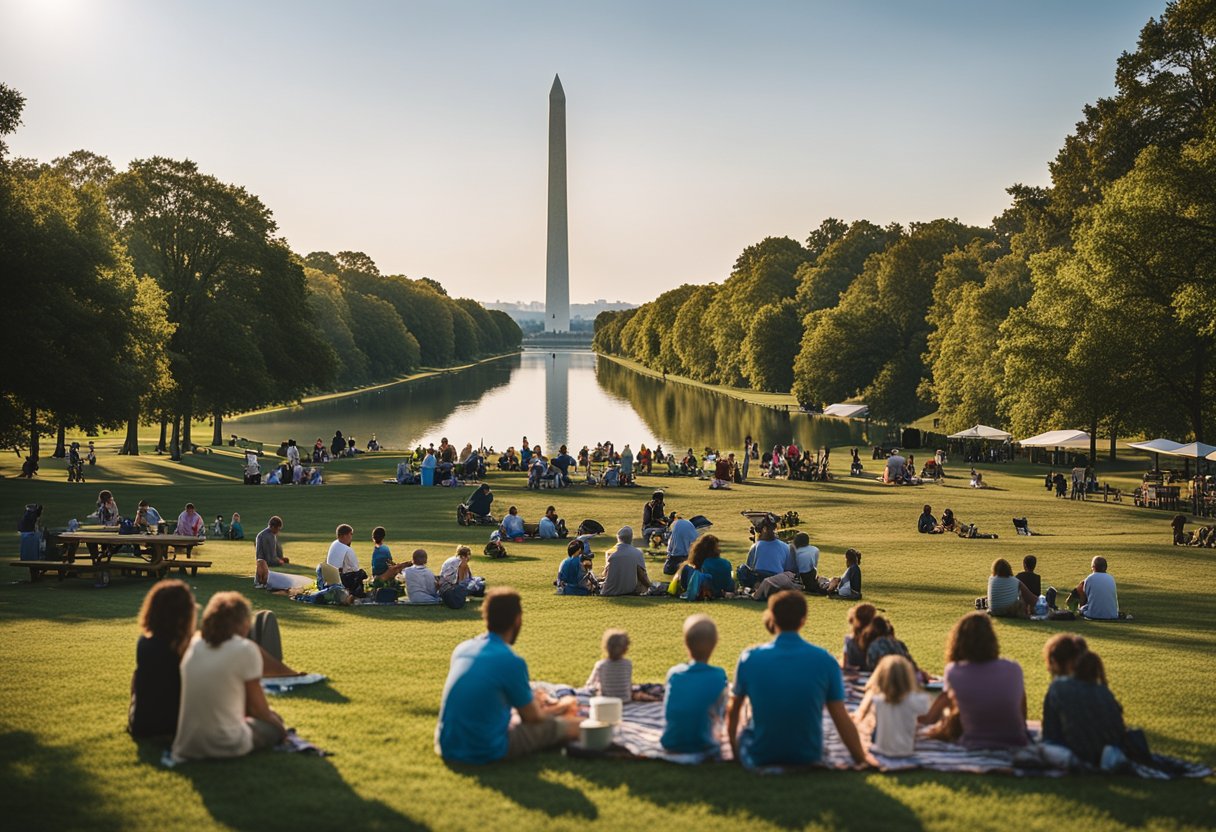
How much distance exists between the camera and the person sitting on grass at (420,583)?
16.4m

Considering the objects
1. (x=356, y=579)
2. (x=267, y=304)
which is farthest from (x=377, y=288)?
(x=356, y=579)

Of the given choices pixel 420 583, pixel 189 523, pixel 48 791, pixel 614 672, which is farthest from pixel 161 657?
pixel 189 523

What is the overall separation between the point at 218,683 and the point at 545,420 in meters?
67.7

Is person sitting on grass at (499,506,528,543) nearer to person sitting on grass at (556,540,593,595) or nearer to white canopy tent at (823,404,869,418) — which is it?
person sitting on grass at (556,540,593,595)

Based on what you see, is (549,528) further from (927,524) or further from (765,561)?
(927,524)

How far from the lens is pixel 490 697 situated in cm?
799

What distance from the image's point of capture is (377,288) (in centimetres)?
14288

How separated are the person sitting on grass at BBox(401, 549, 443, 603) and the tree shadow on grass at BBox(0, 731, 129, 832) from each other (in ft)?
26.5

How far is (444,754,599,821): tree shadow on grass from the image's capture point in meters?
7.20

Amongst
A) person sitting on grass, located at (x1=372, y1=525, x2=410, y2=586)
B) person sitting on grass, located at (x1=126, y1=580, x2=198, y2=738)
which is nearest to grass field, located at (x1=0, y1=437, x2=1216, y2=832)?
person sitting on grass, located at (x1=126, y1=580, x2=198, y2=738)

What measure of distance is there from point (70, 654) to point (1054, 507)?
93.6ft

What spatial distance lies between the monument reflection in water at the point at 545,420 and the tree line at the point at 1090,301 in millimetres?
6323

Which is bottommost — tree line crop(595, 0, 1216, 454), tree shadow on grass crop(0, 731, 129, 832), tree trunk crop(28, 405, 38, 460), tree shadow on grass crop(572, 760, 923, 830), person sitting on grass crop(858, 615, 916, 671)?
tree shadow on grass crop(0, 731, 129, 832)

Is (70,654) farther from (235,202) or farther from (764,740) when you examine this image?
(235,202)
